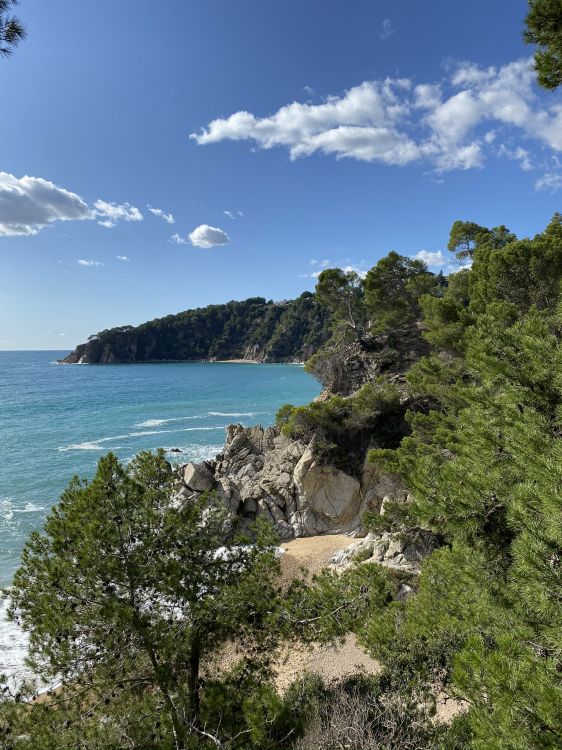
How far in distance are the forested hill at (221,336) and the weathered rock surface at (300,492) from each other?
3751 inches

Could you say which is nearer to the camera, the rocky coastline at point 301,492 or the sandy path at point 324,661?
the sandy path at point 324,661

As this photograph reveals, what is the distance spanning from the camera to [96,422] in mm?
42062

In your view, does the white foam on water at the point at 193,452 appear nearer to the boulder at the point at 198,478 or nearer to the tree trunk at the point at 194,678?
the boulder at the point at 198,478

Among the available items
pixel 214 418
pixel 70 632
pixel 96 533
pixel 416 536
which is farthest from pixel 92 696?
pixel 214 418

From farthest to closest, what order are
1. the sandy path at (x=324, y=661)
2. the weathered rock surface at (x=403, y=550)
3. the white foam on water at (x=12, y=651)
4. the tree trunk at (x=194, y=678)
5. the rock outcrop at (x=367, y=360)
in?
the rock outcrop at (x=367, y=360) → the weathered rock surface at (x=403, y=550) → the white foam on water at (x=12, y=651) → the sandy path at (x=324, y=661) → the tree trunk at (x=194, y=678)

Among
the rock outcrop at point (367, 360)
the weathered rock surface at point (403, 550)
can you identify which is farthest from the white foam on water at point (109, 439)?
the weathered rock surface at point (403, 550)

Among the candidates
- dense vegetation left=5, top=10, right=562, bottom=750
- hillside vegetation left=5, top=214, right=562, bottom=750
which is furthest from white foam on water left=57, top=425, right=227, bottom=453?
hillside vegetation left=5, top=214, right=562, bottom=750

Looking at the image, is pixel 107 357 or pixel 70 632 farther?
pixel 107 357

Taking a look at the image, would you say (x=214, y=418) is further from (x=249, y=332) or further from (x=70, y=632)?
(x=249, y=332)

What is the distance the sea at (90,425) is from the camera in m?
20.6

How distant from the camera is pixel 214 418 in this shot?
143 feet

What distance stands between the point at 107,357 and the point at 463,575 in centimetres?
13254

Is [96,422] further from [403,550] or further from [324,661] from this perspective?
[324,661]

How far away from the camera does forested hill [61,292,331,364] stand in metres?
120
